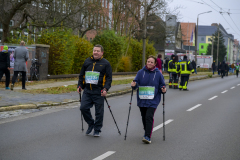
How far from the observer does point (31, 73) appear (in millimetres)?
19172

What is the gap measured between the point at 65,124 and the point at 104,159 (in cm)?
320

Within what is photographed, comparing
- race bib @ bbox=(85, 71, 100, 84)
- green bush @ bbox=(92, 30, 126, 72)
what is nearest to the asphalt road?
race bib @ bbox=(85, 71, 100, 84)

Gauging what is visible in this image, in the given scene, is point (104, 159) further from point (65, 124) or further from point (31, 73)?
point (31, 73)

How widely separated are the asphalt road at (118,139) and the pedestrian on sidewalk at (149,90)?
1.31 feet

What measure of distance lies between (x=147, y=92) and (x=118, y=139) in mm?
1042

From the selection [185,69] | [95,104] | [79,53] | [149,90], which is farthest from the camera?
[79,53]

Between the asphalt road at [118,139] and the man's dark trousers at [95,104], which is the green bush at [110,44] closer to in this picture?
the asphalt road at [118,139]

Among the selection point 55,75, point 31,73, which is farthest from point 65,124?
point 55,75

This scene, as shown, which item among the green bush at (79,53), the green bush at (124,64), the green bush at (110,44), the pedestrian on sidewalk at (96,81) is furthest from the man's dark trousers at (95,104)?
the green bush at (124,64)

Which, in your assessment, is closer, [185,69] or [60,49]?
[185,69]

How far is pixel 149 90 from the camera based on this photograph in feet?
21.6

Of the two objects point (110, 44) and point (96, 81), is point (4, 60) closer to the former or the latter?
point (96, 81)

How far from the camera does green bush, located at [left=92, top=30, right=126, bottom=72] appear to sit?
98.8 feet

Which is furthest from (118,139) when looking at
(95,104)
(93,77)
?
(93,77)
